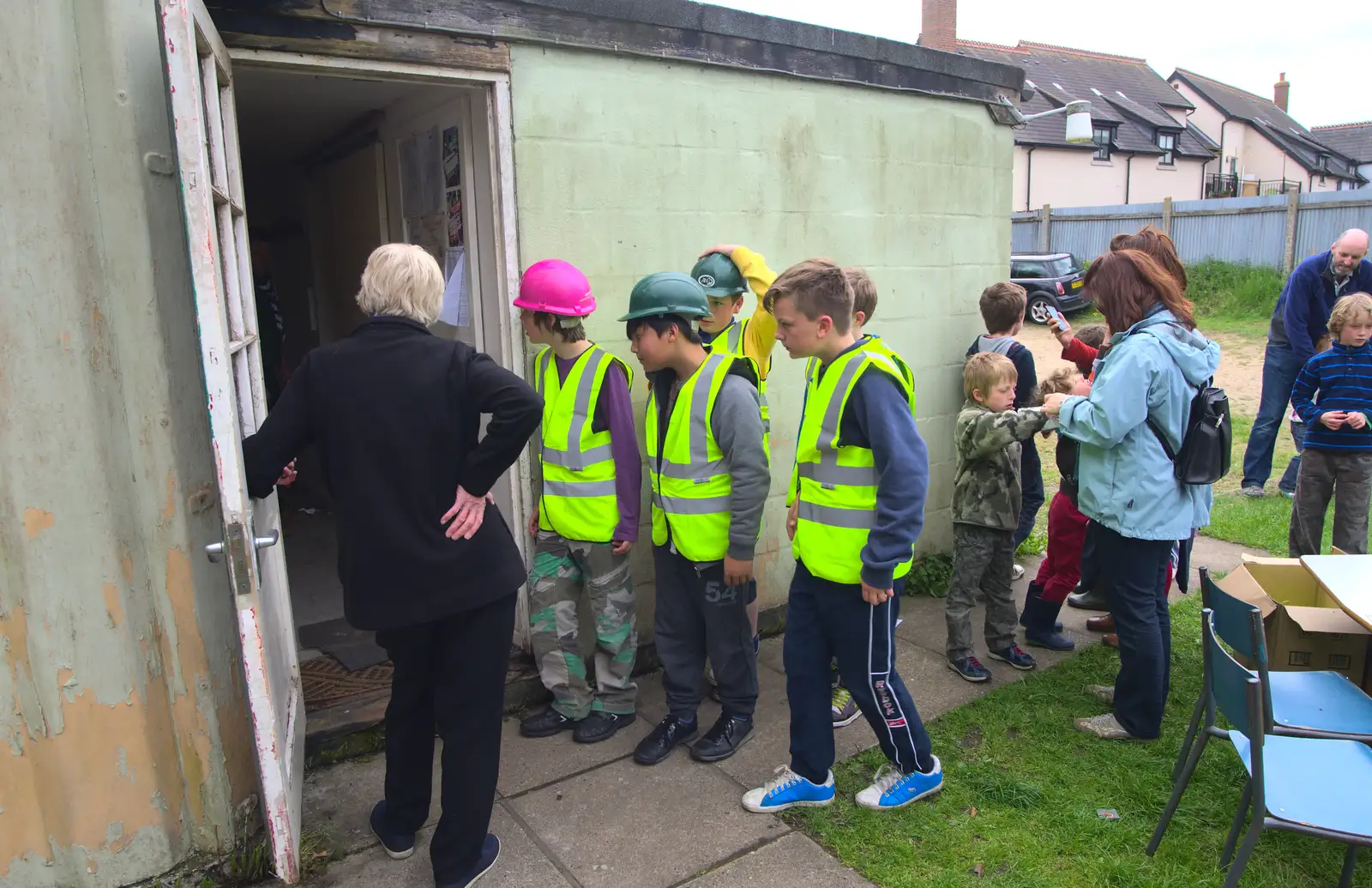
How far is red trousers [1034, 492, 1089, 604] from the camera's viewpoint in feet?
14.8

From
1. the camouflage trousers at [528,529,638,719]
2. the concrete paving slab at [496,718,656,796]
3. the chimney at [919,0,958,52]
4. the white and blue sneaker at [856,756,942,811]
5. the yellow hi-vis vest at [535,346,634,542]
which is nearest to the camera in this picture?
the white and blue sneaker at [856,756,942,811]

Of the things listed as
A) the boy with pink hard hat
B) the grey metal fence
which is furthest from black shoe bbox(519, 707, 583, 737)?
the grey metal fence

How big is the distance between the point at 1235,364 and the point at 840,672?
43.4ft

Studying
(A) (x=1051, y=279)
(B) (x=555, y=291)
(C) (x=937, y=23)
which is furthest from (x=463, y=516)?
(C) (x=937, y=23)

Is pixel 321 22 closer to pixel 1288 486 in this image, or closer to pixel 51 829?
pixel 51 829

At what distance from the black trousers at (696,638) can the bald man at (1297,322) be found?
4668 mm

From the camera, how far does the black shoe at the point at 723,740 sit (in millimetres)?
3547

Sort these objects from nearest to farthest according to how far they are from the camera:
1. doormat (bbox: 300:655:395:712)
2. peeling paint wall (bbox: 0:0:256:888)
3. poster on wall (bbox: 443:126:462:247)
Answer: peeling paint wall (bbox: 0:0:256:888)
doormat (bbox: 300:655:395:712)
poster on wall (bbox: 443:126:462:247)

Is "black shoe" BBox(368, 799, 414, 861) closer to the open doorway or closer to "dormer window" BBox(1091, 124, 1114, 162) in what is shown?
the open doorway

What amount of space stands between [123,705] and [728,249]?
9.15 ft

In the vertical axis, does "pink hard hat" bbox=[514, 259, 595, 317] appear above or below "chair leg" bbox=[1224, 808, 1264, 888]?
above

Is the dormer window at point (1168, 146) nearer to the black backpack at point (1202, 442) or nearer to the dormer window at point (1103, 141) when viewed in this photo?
the dormer window at point (1103, 141)

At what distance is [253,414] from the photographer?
10.1ft

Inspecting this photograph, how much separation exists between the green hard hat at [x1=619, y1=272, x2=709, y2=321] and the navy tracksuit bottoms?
39.9 inches
